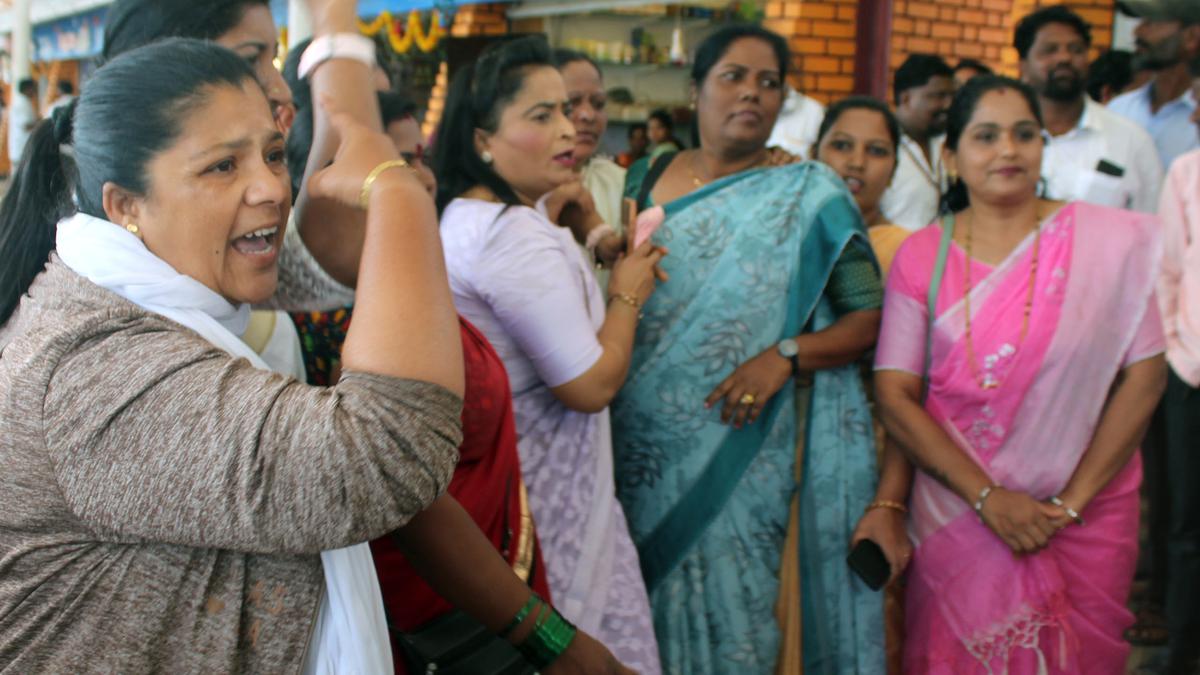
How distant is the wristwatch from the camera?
2629 mm

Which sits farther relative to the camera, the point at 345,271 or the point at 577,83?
the point at 577,83

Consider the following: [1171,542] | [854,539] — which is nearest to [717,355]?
[854,539]

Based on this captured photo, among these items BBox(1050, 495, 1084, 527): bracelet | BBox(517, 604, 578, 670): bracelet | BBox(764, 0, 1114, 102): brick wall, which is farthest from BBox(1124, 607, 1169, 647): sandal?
BBox(764, 0, 1114, 102): brick wall

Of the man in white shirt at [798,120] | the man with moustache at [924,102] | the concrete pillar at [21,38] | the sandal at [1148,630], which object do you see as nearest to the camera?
the sandal at [1148,630]

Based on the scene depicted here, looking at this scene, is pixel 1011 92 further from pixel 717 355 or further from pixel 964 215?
pixel 717 355

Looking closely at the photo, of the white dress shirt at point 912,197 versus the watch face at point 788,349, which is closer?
the watch face at point 788,349

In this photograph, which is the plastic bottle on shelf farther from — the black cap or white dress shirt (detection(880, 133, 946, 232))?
white dress shirt (detection(880, 133, 946, 232))

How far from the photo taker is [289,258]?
1.52m

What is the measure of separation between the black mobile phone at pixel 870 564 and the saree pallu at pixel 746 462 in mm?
122

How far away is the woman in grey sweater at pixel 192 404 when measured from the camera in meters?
1.04

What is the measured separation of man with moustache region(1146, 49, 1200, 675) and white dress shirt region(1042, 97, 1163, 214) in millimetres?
688

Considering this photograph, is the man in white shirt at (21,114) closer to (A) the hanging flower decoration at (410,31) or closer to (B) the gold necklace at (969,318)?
(A) the hanging flower decoration at (410,31)

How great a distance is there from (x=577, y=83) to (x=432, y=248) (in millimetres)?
2309

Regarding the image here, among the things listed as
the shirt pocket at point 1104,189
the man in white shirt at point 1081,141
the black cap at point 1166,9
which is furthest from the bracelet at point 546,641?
the black cap at point 1166,9
